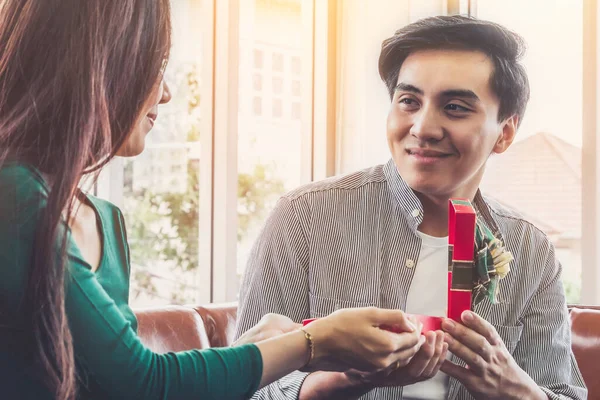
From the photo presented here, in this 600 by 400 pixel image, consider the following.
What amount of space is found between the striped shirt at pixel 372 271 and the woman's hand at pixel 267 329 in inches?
14.6

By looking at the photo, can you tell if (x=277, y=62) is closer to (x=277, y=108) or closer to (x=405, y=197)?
(x=277, y=108)

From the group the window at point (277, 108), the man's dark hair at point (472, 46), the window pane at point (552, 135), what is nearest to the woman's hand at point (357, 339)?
the man's dark hair at point (472, 46)

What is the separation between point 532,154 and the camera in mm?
3619

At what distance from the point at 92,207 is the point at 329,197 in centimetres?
80

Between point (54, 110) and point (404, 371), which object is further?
point (404, 371)

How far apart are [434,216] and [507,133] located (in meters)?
0.31

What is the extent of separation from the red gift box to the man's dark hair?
56 cm

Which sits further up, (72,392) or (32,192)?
(32,192)

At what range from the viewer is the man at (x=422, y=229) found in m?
1.75

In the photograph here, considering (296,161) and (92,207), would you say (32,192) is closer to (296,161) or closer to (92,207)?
(92,207)

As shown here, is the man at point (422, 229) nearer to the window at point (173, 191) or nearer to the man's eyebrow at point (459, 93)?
the man's eyebrow at point (459, 93)

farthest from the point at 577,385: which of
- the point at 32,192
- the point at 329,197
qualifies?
the point at 32,192

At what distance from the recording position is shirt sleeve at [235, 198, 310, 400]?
171 centimetres

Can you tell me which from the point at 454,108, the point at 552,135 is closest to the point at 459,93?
the point at 454,108
